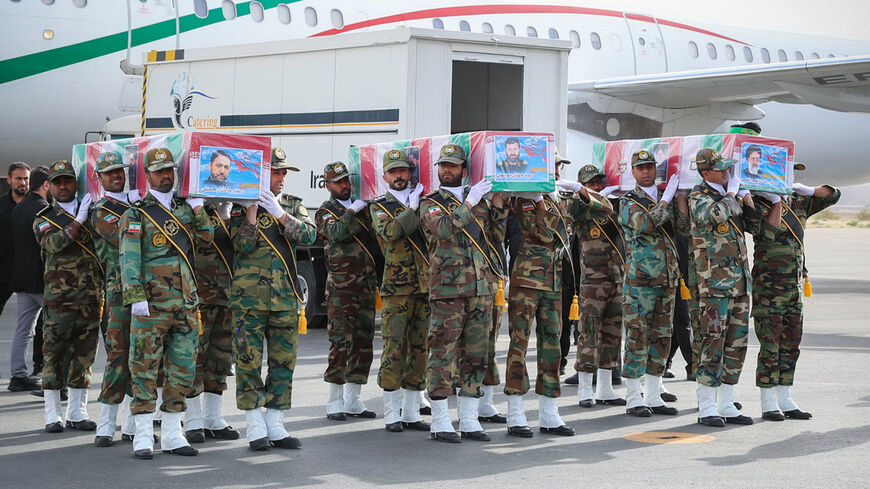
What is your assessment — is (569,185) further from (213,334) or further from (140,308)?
(140,308)

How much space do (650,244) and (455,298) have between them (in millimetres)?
1957

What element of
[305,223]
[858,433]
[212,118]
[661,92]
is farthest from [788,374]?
[661,92]

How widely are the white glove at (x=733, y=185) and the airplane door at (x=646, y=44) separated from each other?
1202 cm

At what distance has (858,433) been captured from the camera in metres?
7.89

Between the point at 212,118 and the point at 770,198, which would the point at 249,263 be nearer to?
the point at 770,198

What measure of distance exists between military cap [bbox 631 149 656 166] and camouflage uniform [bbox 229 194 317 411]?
Result: 113 inches

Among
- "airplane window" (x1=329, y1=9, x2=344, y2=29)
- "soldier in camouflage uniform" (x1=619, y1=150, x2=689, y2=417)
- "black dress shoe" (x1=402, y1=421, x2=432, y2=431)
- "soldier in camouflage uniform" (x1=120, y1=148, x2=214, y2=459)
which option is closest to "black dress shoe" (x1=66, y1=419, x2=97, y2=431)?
"soldier in camouflage uniform" (x1=120, y1=148, x2=214, y2=459)

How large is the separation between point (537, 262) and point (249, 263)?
2.11m

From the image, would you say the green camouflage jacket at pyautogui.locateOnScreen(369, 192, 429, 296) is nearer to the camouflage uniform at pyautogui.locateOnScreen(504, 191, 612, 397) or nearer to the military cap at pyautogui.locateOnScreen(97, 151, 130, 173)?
the camouflage uniform at pyautogui.locateOnScreen(504, 191, 612, 397)

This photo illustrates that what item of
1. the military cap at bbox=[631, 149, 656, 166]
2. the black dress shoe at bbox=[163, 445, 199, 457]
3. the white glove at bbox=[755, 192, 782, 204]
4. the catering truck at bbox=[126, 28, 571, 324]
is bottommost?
the black dress shoe at bbox=[163, 445, 199, 457]

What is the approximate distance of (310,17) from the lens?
16469 millimetres

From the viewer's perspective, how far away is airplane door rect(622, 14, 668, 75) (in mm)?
20094

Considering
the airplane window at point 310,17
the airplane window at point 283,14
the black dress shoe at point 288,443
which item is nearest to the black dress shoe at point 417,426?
the black dress shoe at point 288,443

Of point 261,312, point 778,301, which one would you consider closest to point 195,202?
point 261,312
